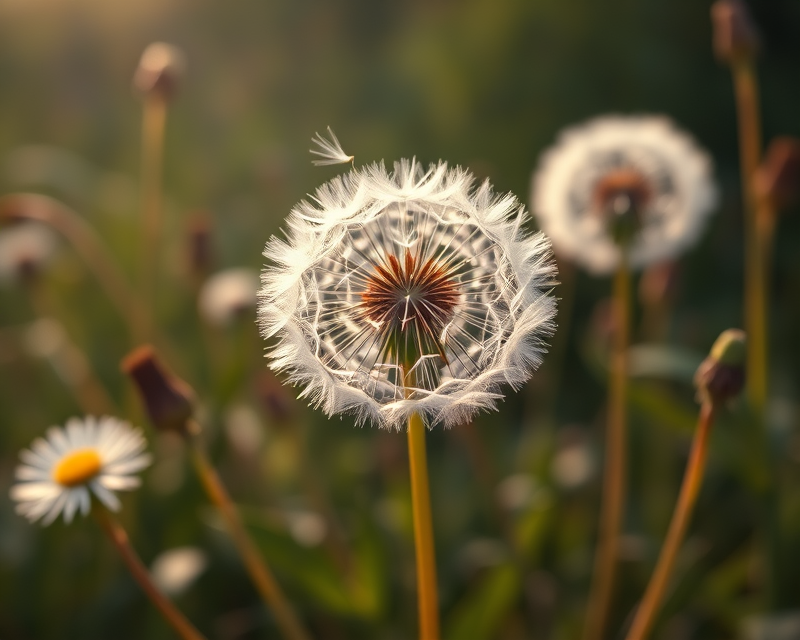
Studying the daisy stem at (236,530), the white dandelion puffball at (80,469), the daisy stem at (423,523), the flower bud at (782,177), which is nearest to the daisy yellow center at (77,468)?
the white dandelion puffball at (80,469)

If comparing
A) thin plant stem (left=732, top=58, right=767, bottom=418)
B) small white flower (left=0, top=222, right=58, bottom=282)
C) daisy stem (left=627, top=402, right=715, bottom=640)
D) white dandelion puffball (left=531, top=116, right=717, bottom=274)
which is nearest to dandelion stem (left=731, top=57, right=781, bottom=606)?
thin plant stem (left=732, top=58, right=767, bottom=418)

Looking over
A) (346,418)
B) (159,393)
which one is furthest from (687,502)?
(346,418)

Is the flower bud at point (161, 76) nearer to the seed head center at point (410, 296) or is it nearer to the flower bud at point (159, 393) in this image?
the flower bud at point (159, 393)

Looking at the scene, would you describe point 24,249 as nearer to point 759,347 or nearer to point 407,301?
point 407,301

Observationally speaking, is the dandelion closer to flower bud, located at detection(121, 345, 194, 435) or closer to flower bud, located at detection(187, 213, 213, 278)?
flower bud, located at detection(121, 345, 194, 435)

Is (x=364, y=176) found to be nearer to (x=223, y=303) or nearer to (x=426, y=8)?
(x=223, y=303)

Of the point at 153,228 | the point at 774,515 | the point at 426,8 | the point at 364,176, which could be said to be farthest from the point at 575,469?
the point at 426,8
